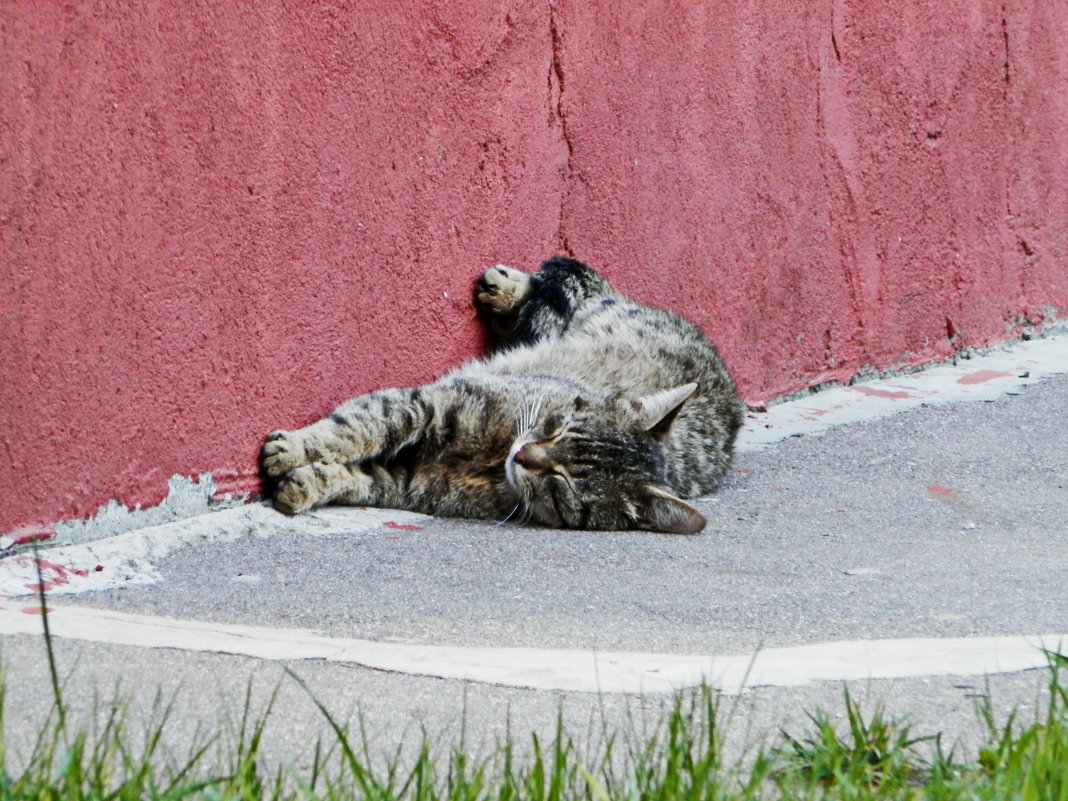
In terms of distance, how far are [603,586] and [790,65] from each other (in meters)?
3.39

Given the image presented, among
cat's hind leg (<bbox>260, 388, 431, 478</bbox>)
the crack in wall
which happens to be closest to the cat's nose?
cat's hind leg (<bbox>260, 388, 431, 478</bbox>)

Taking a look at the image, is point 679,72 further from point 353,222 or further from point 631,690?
point 631,690

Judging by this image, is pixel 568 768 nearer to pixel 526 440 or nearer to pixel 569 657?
pixel 569 657

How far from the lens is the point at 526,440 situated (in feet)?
16.7

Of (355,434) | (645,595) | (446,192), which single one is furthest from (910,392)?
(645,595)

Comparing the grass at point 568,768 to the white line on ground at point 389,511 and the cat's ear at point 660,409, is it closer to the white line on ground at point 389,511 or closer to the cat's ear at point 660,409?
the white line on ground at point 389,511

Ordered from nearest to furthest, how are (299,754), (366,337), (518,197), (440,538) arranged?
1. (299,754)
2. (440,538)
3. (366,337)
4. (518,197)

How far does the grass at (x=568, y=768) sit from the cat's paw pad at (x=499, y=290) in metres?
A: 2.83

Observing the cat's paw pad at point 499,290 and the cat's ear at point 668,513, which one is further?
the cat's paw pad at point 499,290

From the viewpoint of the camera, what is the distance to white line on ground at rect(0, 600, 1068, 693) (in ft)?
9.82

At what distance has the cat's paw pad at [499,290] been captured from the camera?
5.32 m

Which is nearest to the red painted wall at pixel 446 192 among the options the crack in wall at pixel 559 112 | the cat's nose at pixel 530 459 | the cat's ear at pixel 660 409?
the crack in wall at pixel 559 112

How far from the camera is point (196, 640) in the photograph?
3.10 metres

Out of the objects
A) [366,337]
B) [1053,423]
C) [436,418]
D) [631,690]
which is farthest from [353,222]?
[1053,423]
